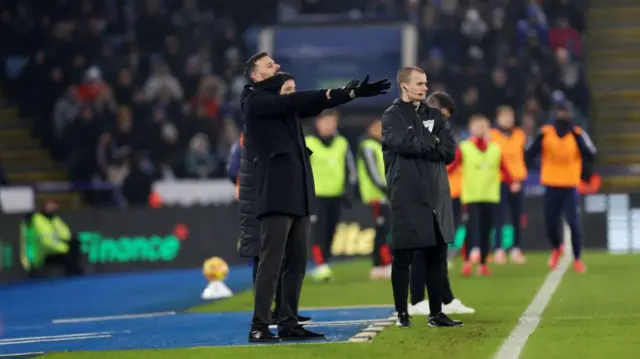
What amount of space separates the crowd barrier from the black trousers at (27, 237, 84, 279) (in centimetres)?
25

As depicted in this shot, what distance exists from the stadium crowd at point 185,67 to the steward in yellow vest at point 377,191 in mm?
9266

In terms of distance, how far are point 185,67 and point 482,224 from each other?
50.7ft

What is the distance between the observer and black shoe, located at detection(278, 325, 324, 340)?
11.0m

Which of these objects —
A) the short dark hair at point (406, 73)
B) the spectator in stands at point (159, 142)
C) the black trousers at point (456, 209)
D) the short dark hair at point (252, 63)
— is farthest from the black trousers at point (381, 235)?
the spectator in stands at point (159, 142)

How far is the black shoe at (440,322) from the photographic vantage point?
1146 cm

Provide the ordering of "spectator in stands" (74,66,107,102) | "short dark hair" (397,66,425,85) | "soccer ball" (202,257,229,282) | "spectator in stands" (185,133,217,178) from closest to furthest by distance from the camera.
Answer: "short dark hair" (397,66,425,85)
"soccer ball" (202,257,229,282)
"spectator in stands" (185,133,217,178)
"spectator in stands" (74,66,107,102)

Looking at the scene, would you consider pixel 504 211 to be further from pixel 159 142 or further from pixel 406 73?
pixel 159 142

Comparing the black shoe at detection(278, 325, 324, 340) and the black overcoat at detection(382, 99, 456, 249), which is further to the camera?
the black overcoat at detection(382, 99, 456, 249)

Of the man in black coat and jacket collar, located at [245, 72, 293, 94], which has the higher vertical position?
jacket collar, located at [245, 72, 293, 94]

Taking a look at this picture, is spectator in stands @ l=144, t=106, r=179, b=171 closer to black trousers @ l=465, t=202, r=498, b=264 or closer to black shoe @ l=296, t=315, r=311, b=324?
black trousers @ l=465, t=202, r=498, b=264

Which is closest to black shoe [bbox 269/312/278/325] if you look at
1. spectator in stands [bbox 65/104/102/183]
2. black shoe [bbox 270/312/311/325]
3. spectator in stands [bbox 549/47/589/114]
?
black shoe [bbox 270/312/311/325]

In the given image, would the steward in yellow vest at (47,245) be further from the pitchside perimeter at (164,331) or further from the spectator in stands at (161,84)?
the pitchside perimeter at (164,331)

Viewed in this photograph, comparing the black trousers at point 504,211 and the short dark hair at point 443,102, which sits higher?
the short dark hair at point 443,102

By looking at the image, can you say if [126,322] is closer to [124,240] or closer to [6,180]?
[124,240]
